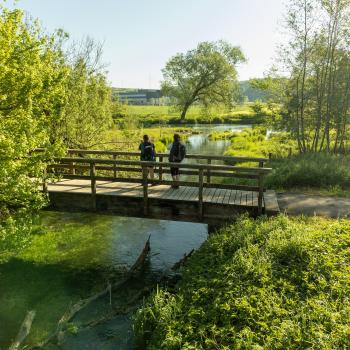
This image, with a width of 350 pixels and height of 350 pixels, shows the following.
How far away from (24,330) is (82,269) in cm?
348

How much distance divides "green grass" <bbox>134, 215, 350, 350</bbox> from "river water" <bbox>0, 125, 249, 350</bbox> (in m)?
1.69

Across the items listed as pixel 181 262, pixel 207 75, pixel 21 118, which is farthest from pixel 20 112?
pixel 207 75

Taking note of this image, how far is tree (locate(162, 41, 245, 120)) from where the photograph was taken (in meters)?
55.8

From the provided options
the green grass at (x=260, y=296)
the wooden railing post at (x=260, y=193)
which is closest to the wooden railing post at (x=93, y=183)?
the green grass at (x=260, y=296)

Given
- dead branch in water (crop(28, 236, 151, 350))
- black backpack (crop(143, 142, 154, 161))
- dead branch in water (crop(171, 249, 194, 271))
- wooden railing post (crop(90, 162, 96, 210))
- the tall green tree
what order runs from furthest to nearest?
black backpack (crop(143, 142, 154, 161)) → wooden railing post (crop(90, 162, 96, 210)) → dead branch in water (crop(171, 249, 194, 271)) → the tall green tree → dead branch in water (crop(28, 236, 151, 350))

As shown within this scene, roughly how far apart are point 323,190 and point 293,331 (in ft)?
34.4

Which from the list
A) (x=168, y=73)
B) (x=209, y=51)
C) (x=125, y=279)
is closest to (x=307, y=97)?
(x=125, y=279)

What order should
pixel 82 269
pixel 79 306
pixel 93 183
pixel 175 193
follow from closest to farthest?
pixel 79 306, pixel 82 269, pixel 93 183, pixel 175 193

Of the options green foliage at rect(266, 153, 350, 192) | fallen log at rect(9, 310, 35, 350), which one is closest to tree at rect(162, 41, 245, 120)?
green foliage at rect(266, 153, 350, 192)

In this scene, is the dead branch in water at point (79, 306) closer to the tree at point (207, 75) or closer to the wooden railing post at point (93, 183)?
the wooden railing post at point (93, 183)

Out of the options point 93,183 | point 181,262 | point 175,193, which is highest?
point 93,183

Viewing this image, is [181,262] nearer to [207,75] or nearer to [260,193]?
[260,193]

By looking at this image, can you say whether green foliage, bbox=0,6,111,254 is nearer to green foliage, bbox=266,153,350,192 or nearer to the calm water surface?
the calm water surface

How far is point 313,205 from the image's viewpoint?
1252 centimetres
